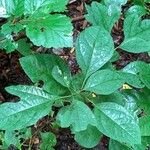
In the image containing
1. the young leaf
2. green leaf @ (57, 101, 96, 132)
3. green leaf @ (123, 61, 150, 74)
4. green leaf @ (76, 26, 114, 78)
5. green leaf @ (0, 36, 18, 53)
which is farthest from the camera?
the young leaf

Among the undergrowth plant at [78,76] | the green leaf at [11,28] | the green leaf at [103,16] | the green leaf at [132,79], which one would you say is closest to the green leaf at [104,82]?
the undergrowth plant at [78,76]

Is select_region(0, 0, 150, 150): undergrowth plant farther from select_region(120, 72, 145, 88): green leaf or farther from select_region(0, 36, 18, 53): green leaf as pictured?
select_region(0, 36, 18, 53): green leaf

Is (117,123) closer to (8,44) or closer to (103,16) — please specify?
(103,16)

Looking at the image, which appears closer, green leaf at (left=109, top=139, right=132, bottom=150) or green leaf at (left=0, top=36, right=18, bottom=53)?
green leaf at (left=109, top=139, right=132, bottom=150)

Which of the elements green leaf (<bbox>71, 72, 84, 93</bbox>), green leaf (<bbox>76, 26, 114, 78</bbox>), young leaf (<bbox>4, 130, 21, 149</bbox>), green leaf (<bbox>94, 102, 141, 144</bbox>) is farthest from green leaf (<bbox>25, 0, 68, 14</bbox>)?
young leaf (<bbox>4, 130, 21, 149</bbox>)

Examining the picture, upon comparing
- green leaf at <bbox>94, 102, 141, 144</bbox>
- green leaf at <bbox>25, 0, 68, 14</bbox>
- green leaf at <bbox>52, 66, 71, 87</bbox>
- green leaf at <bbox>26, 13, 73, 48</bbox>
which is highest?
green leaf at <bbox>25, 0, 68, 14</bbox>

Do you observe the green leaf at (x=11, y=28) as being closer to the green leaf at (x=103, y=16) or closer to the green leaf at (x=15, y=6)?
the green leaf at (x=15, y=6)
